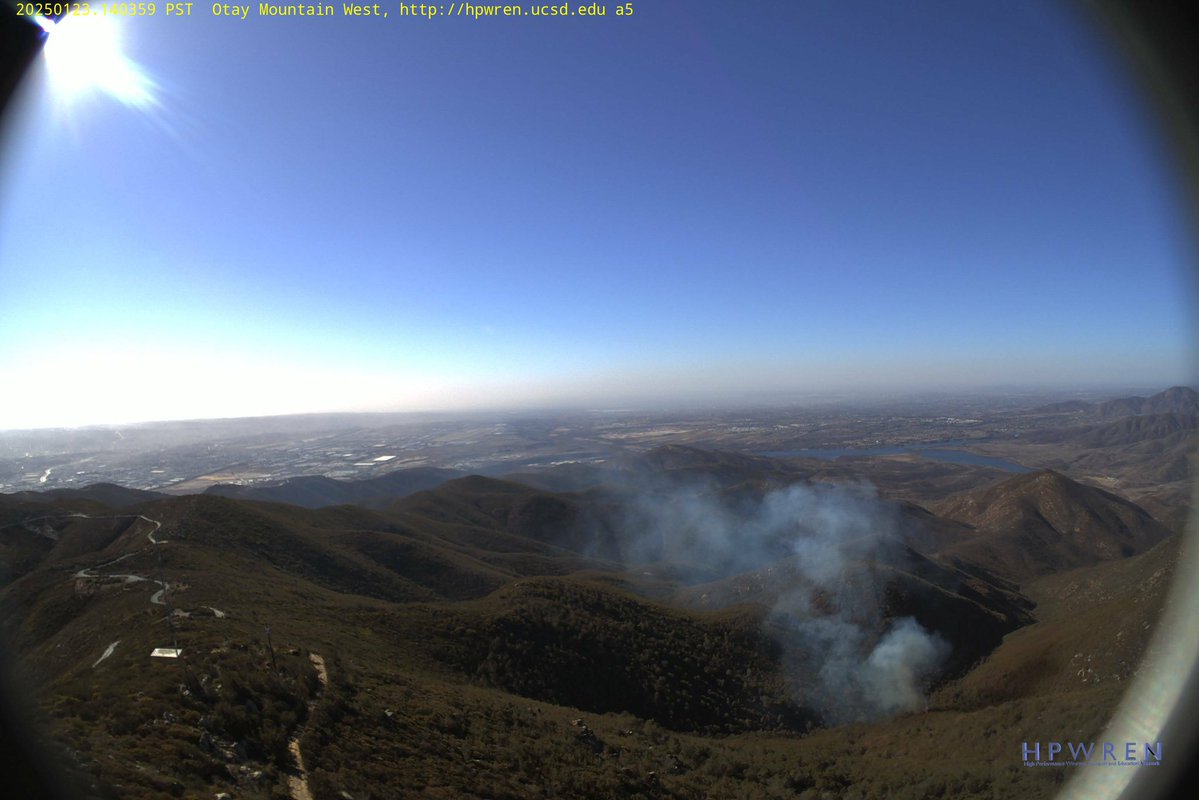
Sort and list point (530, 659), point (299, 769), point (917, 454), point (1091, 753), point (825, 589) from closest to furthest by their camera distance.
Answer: point (299, 769)
point (1091, 753)
point (530, 659)
point (825, 589)
point (917, 454)

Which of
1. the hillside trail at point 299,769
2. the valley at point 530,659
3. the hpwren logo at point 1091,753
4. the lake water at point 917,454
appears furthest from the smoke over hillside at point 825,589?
the lake water at point 917,454

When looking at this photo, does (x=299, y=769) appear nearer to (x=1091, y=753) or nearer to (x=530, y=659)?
(x=530, y=659)

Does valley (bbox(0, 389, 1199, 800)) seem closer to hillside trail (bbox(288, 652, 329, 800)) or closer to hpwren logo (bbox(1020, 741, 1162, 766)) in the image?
hillside trail (bbox(288, 652, 329, 800))

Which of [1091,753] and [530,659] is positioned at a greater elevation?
[1091,753]

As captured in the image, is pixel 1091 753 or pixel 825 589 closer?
pixel 1091 753

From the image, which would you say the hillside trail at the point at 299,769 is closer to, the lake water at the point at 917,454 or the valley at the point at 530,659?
the valley at the point at 530,659

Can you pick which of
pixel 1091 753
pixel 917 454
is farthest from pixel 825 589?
pixel 917 454

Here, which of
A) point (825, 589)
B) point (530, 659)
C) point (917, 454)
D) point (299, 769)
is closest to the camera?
point (299, 769)
